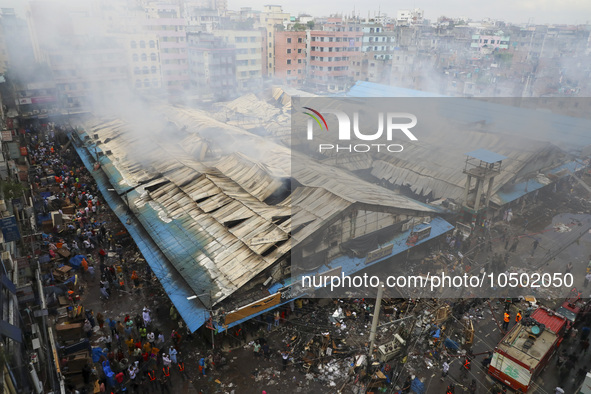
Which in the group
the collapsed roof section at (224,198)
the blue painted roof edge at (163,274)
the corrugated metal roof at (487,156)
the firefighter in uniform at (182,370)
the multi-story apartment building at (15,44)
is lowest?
the firefighter in uniform at (182,370)

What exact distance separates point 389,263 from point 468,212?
23.7ft

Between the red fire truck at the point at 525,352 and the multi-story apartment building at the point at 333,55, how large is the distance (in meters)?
58.9

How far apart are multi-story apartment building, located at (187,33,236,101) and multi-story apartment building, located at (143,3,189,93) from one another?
1869 mm

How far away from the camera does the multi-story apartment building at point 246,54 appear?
2456 inches

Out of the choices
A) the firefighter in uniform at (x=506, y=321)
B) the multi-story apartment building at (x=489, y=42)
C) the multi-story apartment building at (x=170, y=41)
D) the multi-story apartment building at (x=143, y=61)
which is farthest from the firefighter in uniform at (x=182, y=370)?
the multi-story apartment building at (x=489, y=42)

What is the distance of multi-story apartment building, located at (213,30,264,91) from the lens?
62.4 m

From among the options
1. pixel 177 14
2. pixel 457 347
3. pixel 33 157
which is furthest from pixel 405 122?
pixel 177 14

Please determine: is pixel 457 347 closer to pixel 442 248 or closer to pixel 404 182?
pixel 442 248

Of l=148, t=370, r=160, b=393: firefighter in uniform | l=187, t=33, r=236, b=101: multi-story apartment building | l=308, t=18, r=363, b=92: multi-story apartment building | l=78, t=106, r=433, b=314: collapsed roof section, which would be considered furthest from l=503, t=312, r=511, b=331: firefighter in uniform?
l=308, t=18, r=363, b=92: multi-story apartment building

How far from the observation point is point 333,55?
223 ft

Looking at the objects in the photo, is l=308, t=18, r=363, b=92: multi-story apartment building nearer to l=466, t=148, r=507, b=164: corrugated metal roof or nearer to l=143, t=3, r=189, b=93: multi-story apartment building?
l=143, t=3, r=189, b=93: multi-story apartment building

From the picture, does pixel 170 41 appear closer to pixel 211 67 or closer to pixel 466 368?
pixel 211 67

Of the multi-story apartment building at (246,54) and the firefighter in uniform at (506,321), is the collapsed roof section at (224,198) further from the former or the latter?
the multi-story apartment building at (246,54)

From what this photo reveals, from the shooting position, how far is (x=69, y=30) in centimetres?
5003
